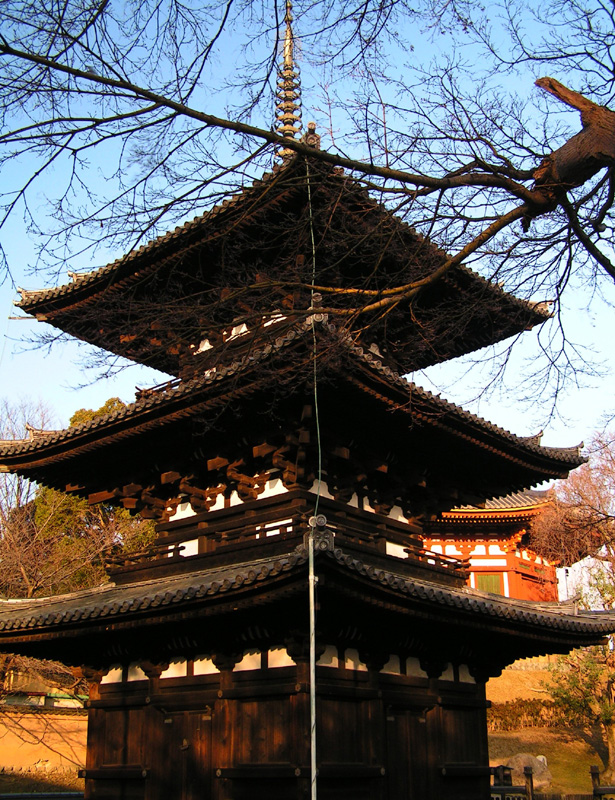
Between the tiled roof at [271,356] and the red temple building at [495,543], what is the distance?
19.3 metres

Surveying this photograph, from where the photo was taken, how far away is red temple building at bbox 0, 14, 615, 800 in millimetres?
9344

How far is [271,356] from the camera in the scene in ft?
30.9

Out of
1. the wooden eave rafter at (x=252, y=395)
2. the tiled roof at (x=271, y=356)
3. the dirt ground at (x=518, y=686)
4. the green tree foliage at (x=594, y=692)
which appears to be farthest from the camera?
the dirt ground at (x=518, y=686)

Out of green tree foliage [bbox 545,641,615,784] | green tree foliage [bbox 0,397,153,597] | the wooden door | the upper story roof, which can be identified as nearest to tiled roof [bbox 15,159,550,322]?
the upper story roof

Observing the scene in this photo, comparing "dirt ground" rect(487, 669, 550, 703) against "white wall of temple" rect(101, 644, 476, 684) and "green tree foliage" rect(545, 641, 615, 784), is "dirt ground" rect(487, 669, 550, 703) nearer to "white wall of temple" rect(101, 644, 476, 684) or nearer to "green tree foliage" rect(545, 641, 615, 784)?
"green tree foliage" rect(545, 641, 615, 784)

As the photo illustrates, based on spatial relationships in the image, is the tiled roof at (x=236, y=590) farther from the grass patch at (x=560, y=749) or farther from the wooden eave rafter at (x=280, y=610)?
the grass patch at (x=560, y=749)

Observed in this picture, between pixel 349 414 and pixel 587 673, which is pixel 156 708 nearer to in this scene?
pixel 349 414

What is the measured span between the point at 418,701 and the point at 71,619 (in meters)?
4.94

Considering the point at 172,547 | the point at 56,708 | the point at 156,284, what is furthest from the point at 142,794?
the point at 56,708

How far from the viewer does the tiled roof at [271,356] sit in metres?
9.31

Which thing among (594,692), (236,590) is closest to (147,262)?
(236,590)

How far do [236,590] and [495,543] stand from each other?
2580 centimetres

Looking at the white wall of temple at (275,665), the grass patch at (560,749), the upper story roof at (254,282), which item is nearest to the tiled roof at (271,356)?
the upper story roof at (254,282)

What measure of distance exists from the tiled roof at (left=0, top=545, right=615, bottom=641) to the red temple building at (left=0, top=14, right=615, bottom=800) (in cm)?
4
